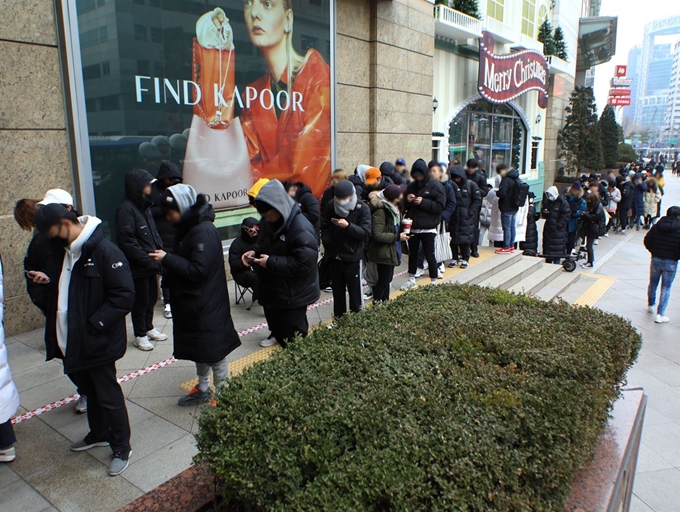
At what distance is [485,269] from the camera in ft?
30.7

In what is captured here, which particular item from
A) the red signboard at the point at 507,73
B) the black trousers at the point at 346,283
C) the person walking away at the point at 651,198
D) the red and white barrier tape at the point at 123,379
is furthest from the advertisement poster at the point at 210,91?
the person walking away at the point at 651,198

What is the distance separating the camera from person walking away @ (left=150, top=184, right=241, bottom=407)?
12.4 ft

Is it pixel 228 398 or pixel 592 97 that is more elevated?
pixel 592 97

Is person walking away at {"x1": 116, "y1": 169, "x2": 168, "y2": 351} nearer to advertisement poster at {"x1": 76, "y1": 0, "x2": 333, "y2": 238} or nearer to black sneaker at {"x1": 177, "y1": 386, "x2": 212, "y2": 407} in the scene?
black sneaker at {"x1": 177, "y1": 386, "x2": 212, "y2": 407}

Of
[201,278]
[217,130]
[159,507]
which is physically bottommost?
[159,507]

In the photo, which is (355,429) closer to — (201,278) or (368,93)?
(201,278)

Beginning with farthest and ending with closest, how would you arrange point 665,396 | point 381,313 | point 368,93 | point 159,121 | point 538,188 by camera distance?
point 538,188 < point 368,93 < point 159,121 < point 665,396 < point 381,313

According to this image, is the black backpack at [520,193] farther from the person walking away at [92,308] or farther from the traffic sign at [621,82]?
the traffic sign at [621,82]

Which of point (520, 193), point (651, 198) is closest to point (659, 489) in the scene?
point (520, 193)

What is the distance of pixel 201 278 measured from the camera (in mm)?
3809

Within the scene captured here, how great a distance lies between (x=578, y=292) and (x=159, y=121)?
8.22m

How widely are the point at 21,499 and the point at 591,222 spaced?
40.5 ft

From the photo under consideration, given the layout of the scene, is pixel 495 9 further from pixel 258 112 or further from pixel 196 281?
pixel 196 281

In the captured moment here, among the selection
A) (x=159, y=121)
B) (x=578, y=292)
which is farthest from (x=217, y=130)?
(x=578, y=292)
